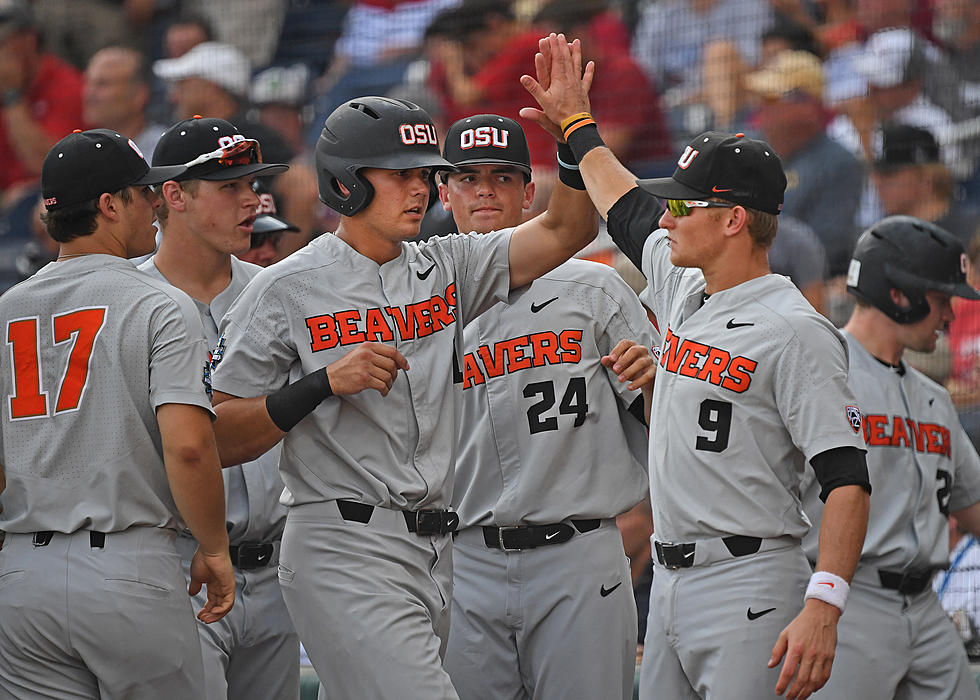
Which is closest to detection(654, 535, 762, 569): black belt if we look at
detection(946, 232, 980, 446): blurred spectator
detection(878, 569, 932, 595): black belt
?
detection(878, 569, 932, 595): black belt

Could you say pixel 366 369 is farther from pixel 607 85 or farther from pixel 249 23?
pixel 249 23

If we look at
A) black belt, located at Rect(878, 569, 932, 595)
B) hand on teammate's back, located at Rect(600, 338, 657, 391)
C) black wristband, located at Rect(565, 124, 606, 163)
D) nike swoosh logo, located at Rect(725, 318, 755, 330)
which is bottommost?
black belt, located at Rect(878, 569, 932, 595)

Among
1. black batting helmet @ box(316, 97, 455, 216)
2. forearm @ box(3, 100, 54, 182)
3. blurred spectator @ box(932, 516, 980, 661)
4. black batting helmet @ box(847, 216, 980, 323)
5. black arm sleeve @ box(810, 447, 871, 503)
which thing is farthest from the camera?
forearm @ box(3, 100, 54, 182)

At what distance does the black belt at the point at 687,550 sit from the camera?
10.3 feet

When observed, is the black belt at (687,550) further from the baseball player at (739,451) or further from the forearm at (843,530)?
the forearm at (843,530)

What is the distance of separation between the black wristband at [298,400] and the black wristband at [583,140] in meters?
0.94

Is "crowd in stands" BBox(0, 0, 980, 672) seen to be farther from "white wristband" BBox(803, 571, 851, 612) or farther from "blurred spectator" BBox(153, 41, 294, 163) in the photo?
"white wristband" BBox(803, 571, 851, 612)

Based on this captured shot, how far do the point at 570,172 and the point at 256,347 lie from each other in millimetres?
982

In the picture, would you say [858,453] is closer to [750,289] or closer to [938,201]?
[750,289]

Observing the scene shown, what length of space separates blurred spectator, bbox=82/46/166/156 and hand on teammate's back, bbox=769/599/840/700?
25.4 feet

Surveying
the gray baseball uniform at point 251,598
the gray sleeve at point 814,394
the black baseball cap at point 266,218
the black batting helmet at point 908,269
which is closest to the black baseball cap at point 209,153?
the gray baseball uniform at point 251,598

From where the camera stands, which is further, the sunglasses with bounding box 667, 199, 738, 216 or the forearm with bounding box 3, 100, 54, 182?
the forearm with bounding box 3, 100, 54, 182

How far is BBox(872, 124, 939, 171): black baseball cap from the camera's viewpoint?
663 centimetres

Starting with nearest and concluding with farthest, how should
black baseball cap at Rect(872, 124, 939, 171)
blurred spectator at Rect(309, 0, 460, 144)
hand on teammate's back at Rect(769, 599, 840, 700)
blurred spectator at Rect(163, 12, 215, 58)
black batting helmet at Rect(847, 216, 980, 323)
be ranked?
hand on teammate's back at Rect(769, 599, 840, 700)
black batting helmet at Rect(847, 216, 980, 323)
black baseball cap at Rect(872, 124, 939, 171)
blurred spectator at Rect(309, 0, 460, 144)
blurred spectator at Rect(163, 12, 215, 58)
